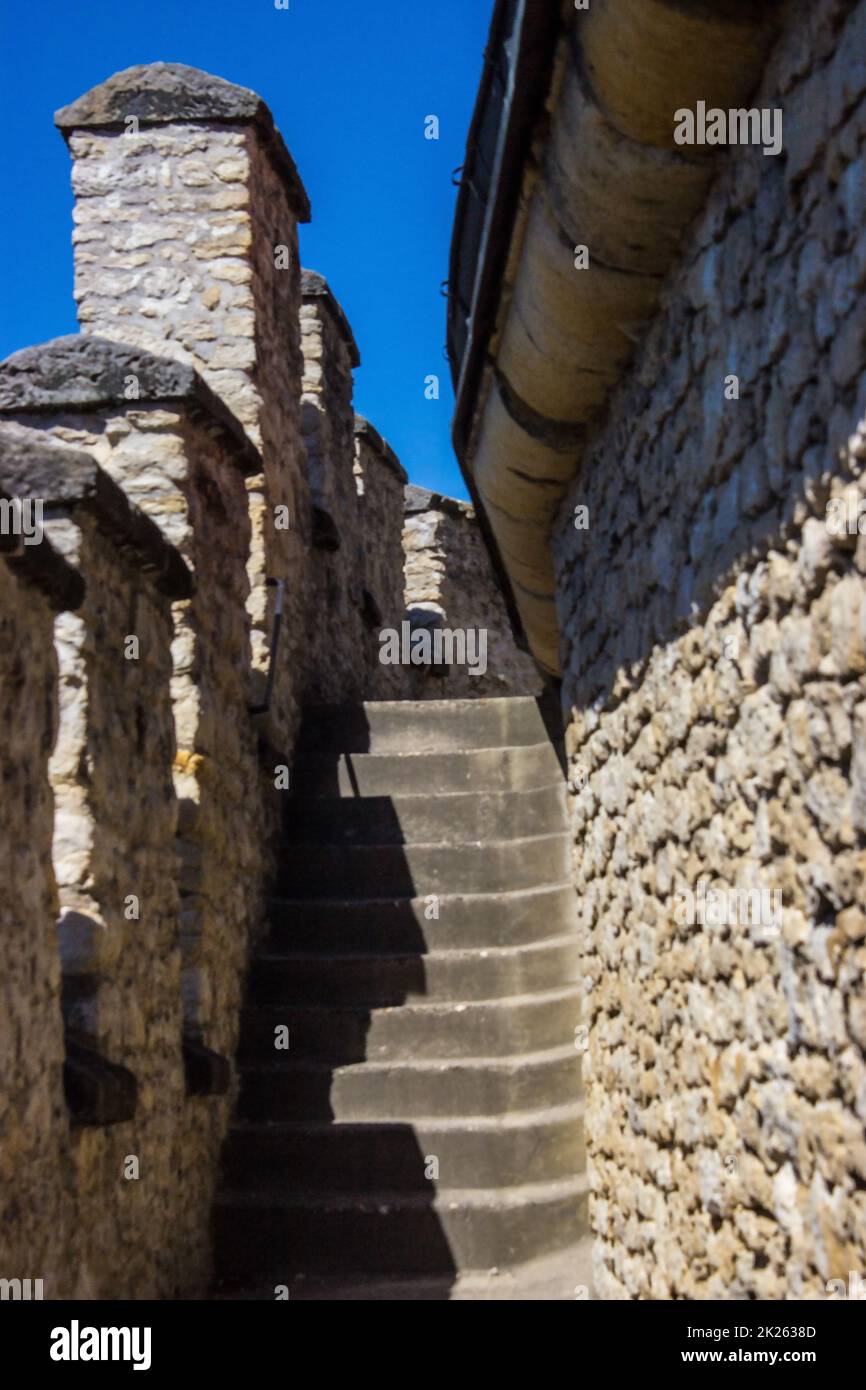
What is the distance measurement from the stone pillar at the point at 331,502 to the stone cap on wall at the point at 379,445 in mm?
800

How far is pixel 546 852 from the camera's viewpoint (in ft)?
20.5

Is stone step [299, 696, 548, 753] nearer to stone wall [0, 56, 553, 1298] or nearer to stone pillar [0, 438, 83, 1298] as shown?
stone wall [0, 56, 553, 1298]

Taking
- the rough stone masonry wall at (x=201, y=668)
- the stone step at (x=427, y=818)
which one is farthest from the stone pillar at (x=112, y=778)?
the stone step at (x=427, y=818)

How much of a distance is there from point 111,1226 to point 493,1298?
126 centimetres

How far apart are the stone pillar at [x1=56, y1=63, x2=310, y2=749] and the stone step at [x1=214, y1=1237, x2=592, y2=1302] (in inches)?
91.7

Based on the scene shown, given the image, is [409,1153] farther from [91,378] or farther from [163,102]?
[163,102]

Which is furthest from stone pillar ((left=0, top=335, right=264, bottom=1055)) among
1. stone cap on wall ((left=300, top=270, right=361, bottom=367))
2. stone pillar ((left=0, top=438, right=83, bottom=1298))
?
stone cap on wall ((left=300, top=270, right=361, bottom=367))

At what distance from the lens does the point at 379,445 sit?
34.1ft

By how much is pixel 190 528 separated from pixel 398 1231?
2293 millimetres

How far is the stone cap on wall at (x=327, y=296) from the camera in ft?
27.9

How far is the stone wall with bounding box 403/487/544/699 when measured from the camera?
12.5 metres
